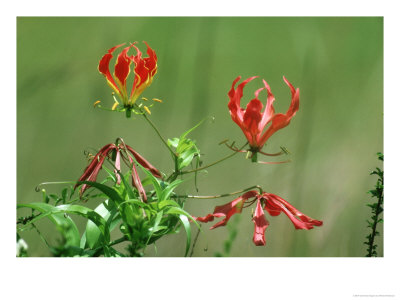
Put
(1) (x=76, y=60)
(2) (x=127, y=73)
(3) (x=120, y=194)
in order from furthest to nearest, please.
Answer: (1) (x=76, y=60) → (2) (x=127, y=73) → (3) (x=120, y=194)

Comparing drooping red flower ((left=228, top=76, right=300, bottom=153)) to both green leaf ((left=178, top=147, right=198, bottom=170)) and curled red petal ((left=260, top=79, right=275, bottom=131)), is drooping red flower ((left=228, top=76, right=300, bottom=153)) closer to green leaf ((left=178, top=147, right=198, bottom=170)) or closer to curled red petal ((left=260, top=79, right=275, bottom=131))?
curled red petal ((left=260, top=79, right=275, bottom=131))

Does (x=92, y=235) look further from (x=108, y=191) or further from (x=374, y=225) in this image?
(x=374, y=225)

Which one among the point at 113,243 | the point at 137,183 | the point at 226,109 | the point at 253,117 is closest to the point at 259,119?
the point at 253,117

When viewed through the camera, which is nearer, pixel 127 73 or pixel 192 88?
pixel 127 73

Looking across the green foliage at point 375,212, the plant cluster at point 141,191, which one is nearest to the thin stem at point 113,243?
the plant cluster at point 141,191
